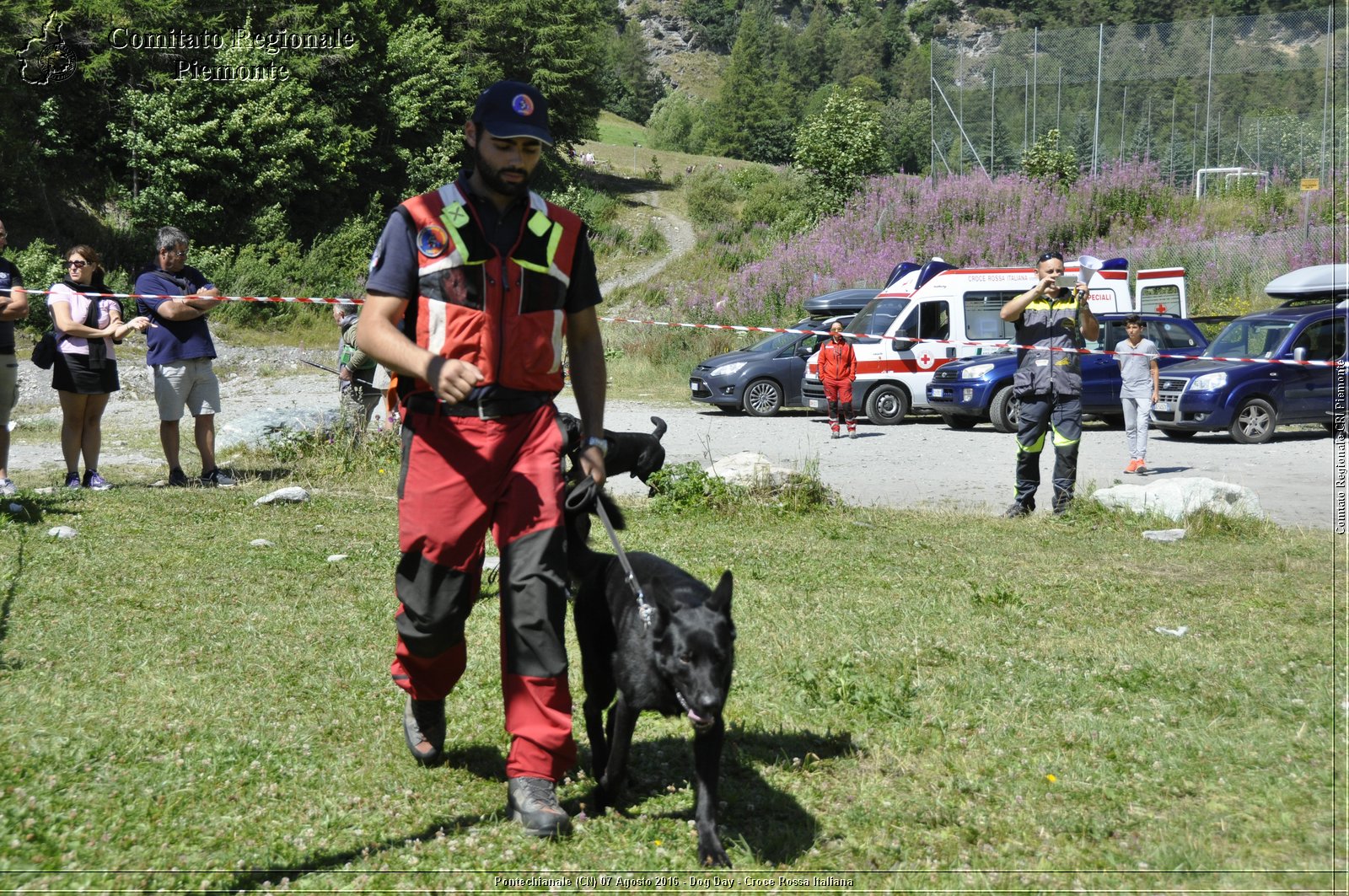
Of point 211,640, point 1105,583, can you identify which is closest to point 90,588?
point 211,640

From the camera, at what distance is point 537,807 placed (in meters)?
3.88

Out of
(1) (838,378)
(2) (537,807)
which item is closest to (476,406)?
(2) (537,807)

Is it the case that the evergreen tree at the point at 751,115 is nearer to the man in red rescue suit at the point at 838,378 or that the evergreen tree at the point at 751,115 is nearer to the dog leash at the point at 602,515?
the man in red rescue suit at the point at 838,378

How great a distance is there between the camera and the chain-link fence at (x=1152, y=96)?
2873 cm

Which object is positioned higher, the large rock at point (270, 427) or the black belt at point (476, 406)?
the black belt at point (476, 406)

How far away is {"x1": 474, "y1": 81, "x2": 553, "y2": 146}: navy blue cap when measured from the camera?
3928 millimetres

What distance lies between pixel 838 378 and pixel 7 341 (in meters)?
11.7

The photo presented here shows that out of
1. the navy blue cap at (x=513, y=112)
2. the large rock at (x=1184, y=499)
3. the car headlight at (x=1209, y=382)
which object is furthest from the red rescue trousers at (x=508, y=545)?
the car headlight at (x=1209, y=382)

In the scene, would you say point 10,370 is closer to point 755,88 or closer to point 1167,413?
point 1167,413

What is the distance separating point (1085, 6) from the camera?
69.3m

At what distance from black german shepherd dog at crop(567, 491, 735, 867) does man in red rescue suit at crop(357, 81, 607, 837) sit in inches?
8.1

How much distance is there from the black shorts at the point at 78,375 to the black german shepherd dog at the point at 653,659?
7.44 metres

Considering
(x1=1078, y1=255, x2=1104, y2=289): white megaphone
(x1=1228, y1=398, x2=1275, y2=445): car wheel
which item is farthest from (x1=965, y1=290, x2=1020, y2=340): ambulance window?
(x1=1078, y1=255, x2=1104, y2=289): white megaphone

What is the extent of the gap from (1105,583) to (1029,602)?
81cm
